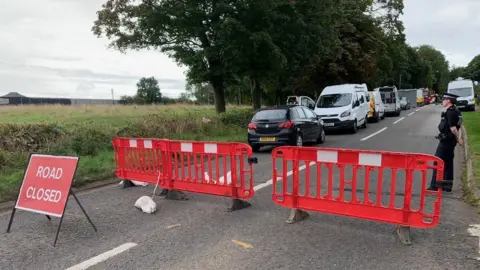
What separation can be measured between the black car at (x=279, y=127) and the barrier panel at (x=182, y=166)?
5.88m

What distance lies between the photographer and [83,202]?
7309 mm

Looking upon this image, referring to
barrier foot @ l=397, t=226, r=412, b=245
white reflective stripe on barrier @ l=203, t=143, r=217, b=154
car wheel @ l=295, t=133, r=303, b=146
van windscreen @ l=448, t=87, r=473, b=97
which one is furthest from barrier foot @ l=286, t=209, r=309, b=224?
van windscreen @ l=448, t=87, r=473, b=97

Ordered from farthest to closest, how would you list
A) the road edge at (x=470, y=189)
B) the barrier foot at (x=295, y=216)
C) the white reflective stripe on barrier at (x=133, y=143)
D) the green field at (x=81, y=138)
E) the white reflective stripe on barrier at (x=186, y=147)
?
the green field at (x=81, y=138) < the white reflective stripe on barrier at (x=133, y=143) < the white reflective stripe on barrier at (x=186, y=147) < the road edge at (x=470, y=189) < the barrier foot at (x=295, y=216)

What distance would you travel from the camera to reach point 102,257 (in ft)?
15.0

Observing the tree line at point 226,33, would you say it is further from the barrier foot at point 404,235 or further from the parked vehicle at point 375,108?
the barrier foot at point 404,235

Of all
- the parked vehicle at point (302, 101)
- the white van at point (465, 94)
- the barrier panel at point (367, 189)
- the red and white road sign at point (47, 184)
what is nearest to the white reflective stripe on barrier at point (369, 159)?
the barrier panel at point (367, 189)

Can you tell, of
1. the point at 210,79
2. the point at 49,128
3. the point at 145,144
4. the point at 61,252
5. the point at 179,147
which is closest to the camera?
the point at 61,252

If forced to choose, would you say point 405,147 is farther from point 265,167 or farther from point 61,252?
point 61,252

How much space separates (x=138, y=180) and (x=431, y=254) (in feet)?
18.4

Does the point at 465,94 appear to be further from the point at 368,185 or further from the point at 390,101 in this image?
the point at 368,185

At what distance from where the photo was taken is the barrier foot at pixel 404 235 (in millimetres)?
4785

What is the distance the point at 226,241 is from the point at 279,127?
8566mm

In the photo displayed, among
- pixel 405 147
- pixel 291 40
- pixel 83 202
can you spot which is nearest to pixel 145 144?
pixel 83 202

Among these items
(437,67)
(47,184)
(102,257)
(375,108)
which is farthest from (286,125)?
(437,67)
